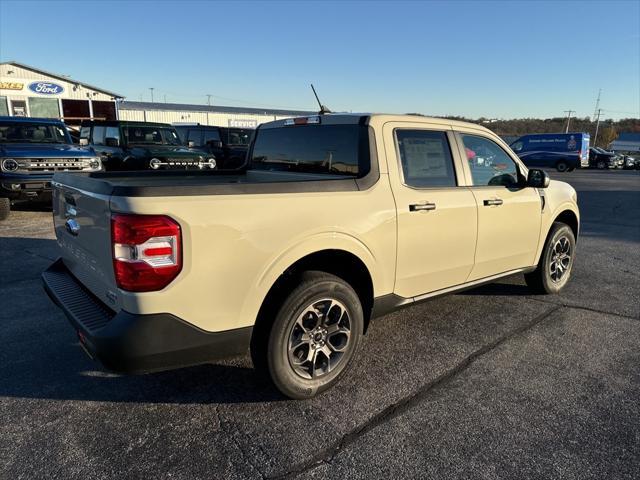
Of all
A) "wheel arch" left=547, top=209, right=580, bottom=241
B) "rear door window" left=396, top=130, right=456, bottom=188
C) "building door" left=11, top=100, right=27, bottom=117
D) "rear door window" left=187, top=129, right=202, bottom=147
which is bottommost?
"wheel arch" left=547, top=209, right=580, bottom=241

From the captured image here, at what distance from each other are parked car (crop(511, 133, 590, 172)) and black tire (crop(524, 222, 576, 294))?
27.3 metres

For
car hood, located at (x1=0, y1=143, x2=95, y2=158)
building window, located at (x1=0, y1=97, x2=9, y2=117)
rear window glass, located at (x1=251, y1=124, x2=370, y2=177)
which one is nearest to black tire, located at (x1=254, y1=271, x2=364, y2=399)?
rear window glass, located at (x1=251, y1=124, x2=370, y2=177)

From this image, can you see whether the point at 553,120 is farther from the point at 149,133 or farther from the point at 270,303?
the point at 270,303

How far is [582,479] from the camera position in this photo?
2.25 m

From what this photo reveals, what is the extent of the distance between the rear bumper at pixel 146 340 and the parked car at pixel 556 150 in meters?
31.0

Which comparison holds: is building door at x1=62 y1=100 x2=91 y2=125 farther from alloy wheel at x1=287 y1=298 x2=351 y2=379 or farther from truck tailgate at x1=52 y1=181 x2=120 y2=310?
alloy wheel at x1=287 y1=298 x2=351 y2=379

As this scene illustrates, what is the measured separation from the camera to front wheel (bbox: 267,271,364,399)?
2738mm

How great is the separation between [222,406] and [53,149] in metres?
8.51

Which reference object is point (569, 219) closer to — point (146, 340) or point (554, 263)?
point (554, 263)

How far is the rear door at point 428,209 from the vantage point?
329 cm

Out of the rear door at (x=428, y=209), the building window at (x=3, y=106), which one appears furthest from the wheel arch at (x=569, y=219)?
the building window at (x=3, y=106)

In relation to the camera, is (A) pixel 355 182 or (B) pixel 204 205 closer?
(B) pixel 204 205

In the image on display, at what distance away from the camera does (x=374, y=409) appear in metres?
2.83

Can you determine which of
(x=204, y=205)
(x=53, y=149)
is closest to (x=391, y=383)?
(x=204, y=205)
